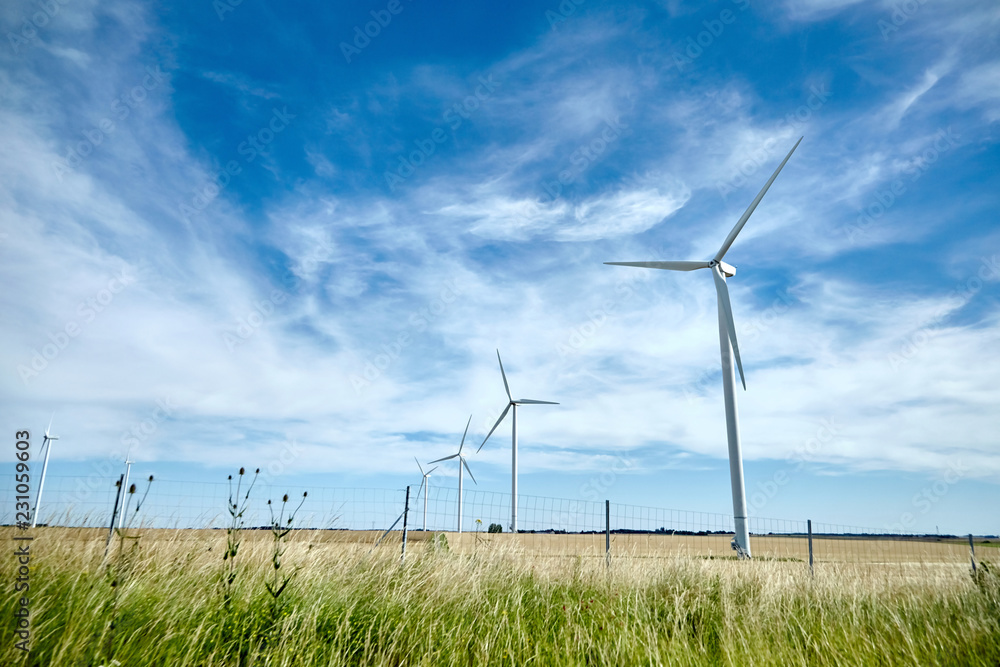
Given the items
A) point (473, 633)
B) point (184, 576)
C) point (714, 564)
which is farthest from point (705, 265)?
point (184, 576)

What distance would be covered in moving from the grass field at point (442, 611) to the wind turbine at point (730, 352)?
10137 mm

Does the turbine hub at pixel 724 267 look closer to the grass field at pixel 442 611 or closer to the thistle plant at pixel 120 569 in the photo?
the grass field at pixel 442 611

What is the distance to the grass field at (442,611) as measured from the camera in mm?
6633

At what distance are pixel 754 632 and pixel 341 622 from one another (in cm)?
667

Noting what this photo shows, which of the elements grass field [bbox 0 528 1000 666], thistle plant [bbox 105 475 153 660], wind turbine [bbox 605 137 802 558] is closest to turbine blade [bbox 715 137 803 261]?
wind turbine [bbox 605 137 802 558]

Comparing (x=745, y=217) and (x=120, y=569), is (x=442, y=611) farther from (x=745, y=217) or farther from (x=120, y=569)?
(x=745, y=217)

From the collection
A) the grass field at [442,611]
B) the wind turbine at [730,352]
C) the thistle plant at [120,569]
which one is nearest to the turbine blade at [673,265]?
the wind turbine at [730,352]

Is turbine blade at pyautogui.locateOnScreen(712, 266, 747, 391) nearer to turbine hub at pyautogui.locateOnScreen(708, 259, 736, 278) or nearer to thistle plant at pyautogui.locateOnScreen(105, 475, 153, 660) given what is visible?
turbine hub at pyautogui.locateOnScreen(708, 259, 736, 278)

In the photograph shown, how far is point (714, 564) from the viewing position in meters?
15.4

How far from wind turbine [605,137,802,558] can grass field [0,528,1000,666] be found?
1014 centimetres

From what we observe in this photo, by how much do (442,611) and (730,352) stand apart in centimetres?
2074

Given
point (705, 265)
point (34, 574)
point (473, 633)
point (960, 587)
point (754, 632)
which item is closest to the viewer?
point (34, 574)

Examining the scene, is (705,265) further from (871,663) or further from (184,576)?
(184,576)

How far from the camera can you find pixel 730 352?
2619 cm
